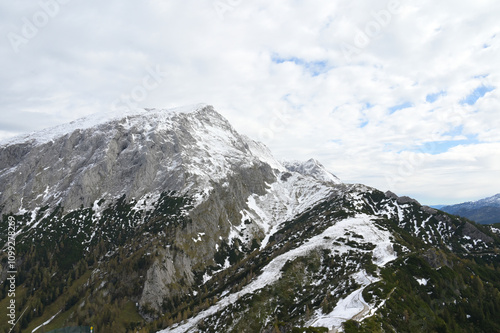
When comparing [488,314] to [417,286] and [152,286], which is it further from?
[152,286]

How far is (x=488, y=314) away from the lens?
355 feet

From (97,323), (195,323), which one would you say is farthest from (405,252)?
(97,323)

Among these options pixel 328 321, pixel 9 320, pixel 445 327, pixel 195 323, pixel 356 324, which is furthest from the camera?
pixel 9 320

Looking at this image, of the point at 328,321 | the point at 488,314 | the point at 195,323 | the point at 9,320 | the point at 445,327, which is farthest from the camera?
the point at 9,320

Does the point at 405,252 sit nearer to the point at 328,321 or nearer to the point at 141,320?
the point at 328,321

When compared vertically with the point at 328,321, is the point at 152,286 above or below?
above

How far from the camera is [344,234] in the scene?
17150 centimetres

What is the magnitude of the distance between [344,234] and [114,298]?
530 ft

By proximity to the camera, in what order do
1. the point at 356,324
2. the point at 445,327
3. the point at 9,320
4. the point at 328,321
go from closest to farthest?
1. the point at 356,324
2. the point at 328,321
3. the point at 445,327
4. the point at 9,320

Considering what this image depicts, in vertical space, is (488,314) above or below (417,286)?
below

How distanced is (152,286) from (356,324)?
161701 millimetres

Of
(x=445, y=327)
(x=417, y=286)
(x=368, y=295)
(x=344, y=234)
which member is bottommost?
(x=445, y=327)

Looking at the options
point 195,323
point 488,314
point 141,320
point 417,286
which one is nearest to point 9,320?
point 141,320

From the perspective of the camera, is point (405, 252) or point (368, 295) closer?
point (368, 295)
